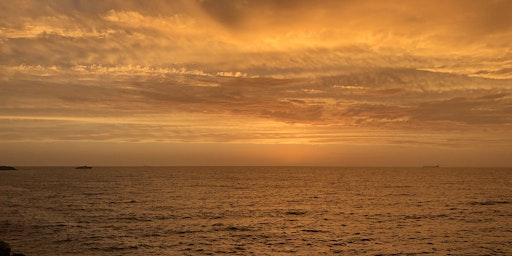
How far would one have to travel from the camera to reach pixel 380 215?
6856 centimetres

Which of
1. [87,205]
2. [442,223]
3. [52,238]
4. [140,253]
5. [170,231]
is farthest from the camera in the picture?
[87,205]

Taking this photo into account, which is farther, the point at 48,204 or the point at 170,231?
the point at 48,204

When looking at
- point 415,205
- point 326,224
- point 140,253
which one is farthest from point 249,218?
point 415,205

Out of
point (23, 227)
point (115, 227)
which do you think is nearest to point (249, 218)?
point (115, 227)

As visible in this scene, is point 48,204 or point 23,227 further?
point 48,204

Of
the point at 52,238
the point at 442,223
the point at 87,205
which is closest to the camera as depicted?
the point at 52,238

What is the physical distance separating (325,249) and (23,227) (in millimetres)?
40837

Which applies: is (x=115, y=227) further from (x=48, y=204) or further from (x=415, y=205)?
(x=415, y=205)

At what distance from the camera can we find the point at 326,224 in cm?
5988

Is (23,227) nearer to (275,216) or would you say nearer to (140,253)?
(140,253)

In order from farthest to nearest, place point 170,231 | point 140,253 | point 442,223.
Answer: point 442,223 < point 170,231 < point 140,253

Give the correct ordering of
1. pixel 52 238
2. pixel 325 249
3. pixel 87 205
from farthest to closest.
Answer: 1. pixel 87 205
2. pixel 52 238
3. pixel 325 249

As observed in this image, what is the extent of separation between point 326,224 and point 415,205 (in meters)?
31.9

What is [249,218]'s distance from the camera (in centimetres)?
6556
